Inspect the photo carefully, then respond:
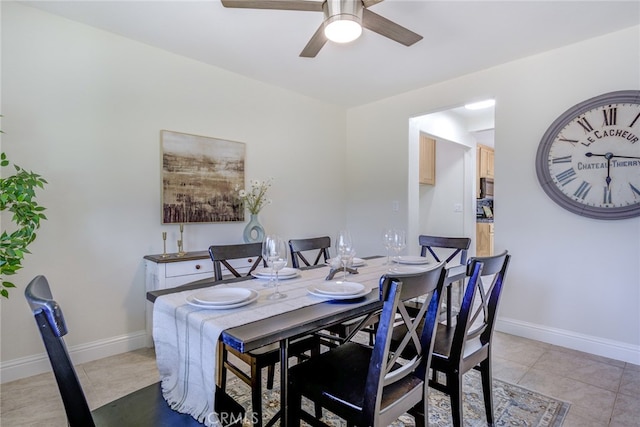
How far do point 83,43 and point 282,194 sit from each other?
2131 millimetres

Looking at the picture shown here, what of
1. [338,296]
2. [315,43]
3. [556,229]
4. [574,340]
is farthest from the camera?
[556,229]

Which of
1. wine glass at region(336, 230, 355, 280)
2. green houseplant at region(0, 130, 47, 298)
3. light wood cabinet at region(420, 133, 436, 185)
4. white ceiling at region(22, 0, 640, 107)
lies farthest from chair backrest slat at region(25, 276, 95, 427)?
light wood cabinet at region(420, 133, 436, 185)

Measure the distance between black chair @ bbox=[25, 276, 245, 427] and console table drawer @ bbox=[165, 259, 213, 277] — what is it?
1413 millimetres

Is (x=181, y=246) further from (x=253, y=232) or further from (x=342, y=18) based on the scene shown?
(x=342, y=18)

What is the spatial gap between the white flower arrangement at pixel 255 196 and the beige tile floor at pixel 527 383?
4.92 ft

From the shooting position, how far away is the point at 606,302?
8.54 feet

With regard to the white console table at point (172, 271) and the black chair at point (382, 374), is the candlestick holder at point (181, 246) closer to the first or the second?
the white console table at point (172, 271)

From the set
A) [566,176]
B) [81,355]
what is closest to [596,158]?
[566,176]

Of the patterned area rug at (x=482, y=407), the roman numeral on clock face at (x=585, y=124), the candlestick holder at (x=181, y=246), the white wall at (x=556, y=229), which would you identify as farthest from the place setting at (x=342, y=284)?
the roman numeral on clock face at (x=585, y=124)

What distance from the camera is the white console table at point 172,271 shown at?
2.53 metres

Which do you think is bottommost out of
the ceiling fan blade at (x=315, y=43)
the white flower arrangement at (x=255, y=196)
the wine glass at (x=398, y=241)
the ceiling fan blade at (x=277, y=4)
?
the wine glass at (x=398, y=241)

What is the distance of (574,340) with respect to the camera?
2.73 metres

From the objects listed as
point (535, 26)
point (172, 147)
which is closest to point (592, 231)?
point (535, 26)

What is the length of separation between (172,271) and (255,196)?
113cm
